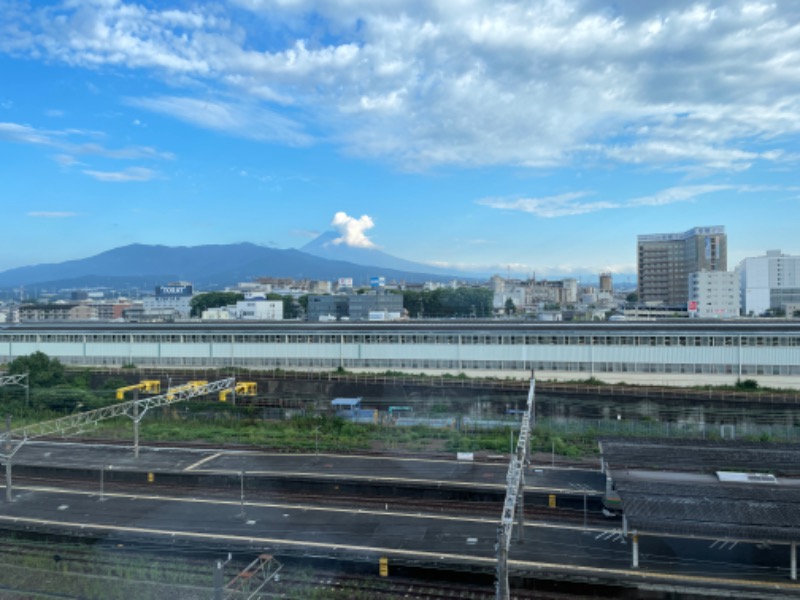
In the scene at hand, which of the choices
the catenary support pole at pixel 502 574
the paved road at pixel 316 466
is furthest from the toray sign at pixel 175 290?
the catenary support pole at pixel 502 574

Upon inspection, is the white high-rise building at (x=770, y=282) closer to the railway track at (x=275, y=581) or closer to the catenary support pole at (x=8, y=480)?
the railway track at (x=275, y=581)

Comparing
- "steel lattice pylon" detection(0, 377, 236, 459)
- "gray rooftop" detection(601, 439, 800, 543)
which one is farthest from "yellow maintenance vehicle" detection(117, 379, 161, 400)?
"gray rooftop" detection(601, 439, 800, 543)

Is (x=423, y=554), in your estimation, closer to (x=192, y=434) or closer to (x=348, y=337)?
(x=192, y=434)

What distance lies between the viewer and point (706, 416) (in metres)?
12.6

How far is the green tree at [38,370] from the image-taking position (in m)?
14.9

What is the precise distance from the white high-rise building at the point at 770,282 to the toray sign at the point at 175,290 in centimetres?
4641

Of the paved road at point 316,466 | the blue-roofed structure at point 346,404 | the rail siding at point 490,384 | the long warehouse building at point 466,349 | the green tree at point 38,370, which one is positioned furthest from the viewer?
the green tree at point 38,370

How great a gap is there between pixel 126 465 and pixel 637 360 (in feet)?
36.7

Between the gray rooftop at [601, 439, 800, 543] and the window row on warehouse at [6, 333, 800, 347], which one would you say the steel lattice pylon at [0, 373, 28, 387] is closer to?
the window row on warehouse at [6, 333, 800, 347]

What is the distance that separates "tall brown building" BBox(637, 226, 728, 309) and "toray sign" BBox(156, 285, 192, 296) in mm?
40397

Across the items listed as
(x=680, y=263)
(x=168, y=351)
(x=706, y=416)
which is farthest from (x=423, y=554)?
(x=680, y=263)

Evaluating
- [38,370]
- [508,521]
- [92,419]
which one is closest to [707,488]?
[508,521]

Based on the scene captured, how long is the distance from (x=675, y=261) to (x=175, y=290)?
4389 centimetres

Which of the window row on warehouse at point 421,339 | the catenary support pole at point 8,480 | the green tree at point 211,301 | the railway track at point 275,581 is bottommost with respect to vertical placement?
the railway track at point 275,581
